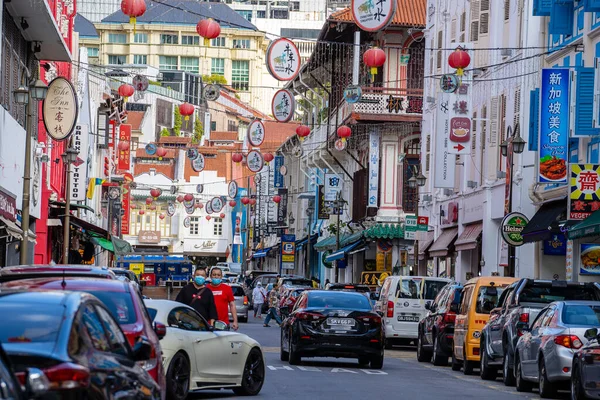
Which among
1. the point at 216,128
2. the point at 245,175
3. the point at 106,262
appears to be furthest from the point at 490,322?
the point at 216,128

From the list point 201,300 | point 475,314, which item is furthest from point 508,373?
point 201,300

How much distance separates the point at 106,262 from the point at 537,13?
59.9 metres

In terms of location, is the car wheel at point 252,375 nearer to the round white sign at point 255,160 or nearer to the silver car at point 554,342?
the silver car at point 554,342

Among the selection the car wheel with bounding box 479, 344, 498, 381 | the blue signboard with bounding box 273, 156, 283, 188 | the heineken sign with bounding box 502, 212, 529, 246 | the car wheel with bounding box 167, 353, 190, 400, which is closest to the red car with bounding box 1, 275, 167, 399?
the car wheel with bounding box 167, 353, 190, 400

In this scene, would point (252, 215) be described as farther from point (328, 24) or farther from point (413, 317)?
point (413, 317)

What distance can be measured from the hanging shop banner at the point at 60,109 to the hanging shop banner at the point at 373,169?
78.0 feet

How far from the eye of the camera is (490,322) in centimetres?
2519

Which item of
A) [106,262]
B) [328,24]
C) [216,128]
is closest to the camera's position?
[328,24]

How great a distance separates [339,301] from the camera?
1059 inches

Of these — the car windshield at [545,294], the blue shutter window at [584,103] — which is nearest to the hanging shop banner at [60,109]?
the blue shutter window at [584,103]

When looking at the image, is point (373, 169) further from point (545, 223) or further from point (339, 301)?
point (339, 301)

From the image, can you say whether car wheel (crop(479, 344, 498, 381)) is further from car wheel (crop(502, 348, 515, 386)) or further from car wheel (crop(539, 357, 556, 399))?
car wheel (crop(539, 357, 556, 399))

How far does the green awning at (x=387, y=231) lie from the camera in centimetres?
6131

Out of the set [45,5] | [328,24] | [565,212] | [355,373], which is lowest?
[355,373]
